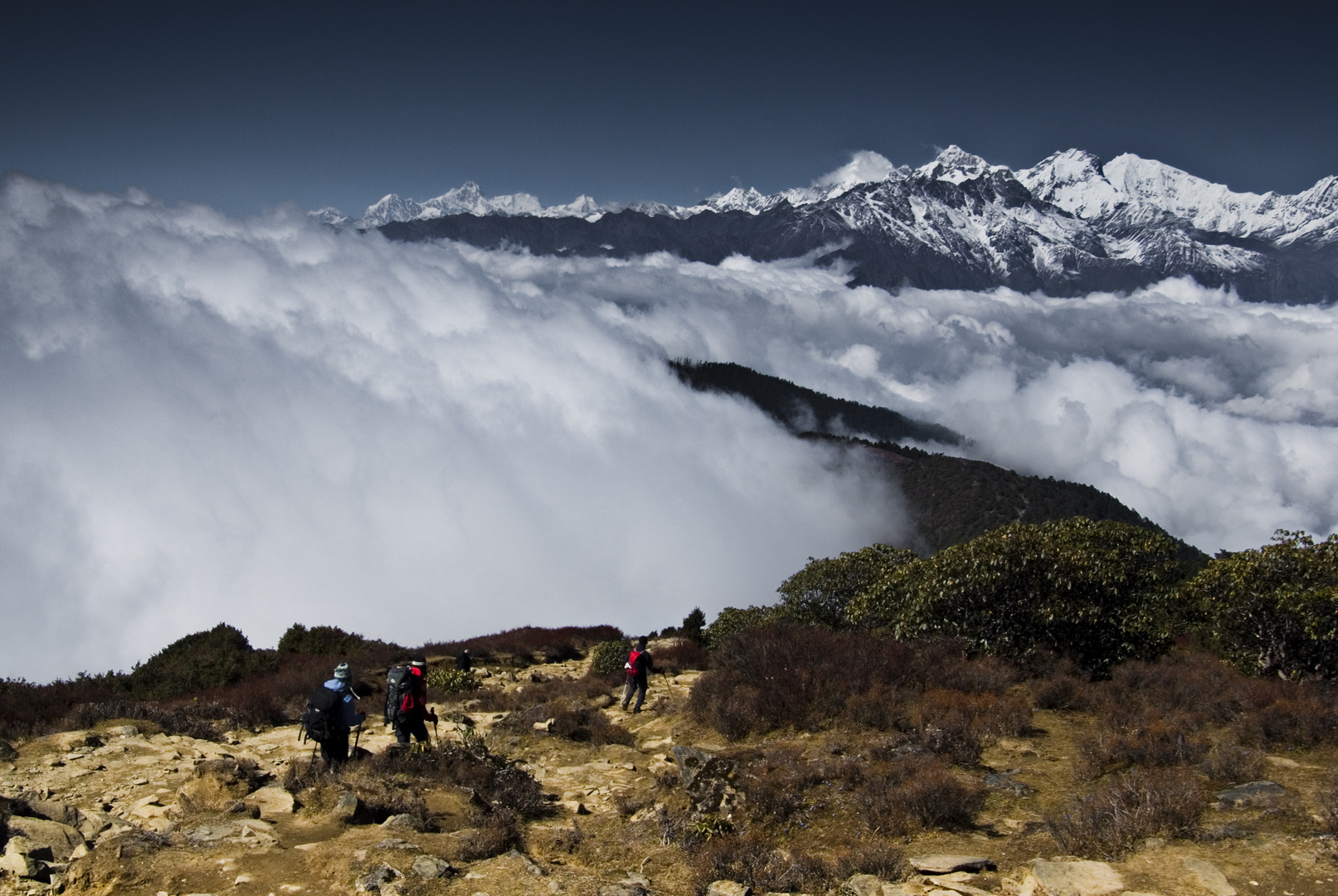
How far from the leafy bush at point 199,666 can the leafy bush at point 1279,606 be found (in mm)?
24075

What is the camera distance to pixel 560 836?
9039 millimetres

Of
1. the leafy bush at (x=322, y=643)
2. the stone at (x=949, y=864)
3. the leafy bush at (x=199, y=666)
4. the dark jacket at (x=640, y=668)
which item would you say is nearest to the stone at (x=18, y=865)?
the stone at (x=949, y=864)

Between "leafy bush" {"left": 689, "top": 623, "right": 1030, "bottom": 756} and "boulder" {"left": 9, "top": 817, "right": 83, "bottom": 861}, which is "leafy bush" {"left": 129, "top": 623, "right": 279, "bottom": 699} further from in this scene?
"leafy bush" {"left": 689, "top": 623, "right": 1030, "bottom": 756}

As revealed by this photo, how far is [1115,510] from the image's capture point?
497 ft

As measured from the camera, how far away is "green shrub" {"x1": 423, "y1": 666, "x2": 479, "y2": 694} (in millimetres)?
19188

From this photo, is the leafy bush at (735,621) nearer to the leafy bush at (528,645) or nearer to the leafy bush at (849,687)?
the leafy bush at (528,645)

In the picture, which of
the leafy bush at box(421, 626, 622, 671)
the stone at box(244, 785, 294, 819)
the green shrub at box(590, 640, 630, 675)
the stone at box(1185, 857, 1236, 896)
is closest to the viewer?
the stone at box(1185, 857, 1236, 896)

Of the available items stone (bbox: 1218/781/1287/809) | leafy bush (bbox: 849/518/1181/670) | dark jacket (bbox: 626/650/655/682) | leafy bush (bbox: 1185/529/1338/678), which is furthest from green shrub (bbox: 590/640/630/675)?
stone (bbox: 1218/781/1287/809)

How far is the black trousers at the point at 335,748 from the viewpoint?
35.0 ft

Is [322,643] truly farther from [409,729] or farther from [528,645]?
[409,729]

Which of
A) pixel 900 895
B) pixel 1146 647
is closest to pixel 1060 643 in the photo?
pixel 1146 647

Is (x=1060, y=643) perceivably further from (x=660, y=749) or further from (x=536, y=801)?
(x=536, y=801)

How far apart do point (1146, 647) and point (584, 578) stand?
182 meters

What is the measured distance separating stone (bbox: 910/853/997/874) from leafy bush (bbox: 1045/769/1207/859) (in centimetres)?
90
